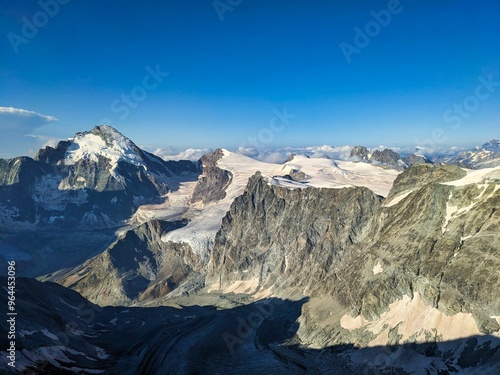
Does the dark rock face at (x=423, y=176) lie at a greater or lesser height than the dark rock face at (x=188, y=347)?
greater

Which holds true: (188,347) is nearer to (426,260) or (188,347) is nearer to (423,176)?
(426,260)

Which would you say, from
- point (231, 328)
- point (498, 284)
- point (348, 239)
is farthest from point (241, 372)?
point (348, 239)

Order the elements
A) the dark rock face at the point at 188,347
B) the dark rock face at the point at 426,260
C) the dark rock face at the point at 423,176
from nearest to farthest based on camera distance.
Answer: the dark rock face at the point at 188,347 < the dark rock face at the point at 426,260 < the dark rock face at the point at 423,176

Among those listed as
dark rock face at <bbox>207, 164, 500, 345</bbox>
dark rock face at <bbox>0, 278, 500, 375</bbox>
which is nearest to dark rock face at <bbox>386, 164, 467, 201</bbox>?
dark rock face at <bbox>207, 164, 500, 345</bbox>

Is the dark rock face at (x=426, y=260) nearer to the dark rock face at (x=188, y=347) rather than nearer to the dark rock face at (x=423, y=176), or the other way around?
the dark rock face at (x=423, y=176)

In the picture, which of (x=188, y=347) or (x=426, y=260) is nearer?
(x=426, y=260)

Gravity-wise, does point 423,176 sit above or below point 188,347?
above

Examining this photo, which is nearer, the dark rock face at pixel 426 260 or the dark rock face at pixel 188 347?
the dark rock face at pixel 188 347

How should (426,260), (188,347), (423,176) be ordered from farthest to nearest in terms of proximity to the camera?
(423,176) → (188,347) → (426,260)

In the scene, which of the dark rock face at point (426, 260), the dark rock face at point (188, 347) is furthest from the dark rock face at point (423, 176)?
the dark rock face at point (188, 347)

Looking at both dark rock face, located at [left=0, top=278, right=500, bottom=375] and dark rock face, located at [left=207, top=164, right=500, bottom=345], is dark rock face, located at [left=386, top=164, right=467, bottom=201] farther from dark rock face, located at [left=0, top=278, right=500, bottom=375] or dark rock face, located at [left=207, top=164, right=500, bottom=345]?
dark rock face, located at [left=0, top=278, right=500, bottom=375]

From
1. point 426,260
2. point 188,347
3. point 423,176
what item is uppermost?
point 423,176

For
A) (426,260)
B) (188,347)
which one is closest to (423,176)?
(426,260)
